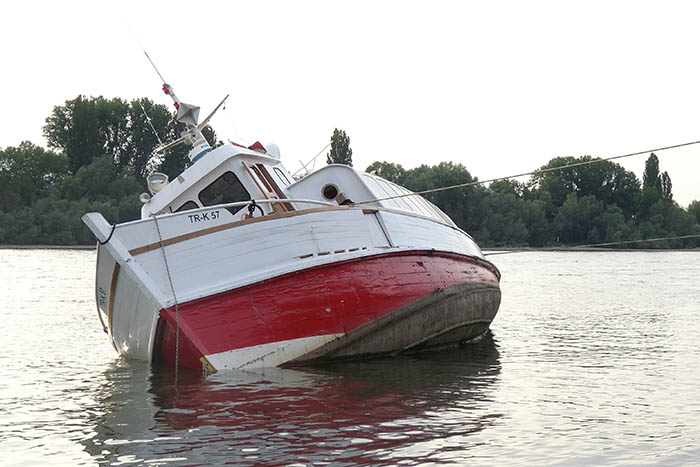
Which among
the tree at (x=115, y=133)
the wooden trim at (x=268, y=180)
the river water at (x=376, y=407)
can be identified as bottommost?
the river water at (x=376, y=407)

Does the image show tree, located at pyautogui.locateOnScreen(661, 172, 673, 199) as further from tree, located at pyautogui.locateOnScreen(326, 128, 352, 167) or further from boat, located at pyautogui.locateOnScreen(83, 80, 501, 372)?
boat, located at pyautogui.locateOnScreen(83, 80, 501, 372)

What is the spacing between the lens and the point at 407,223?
13359 mm

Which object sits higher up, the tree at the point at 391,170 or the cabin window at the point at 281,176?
the tree at the point at 391,170

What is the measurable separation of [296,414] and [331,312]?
8.52 ft

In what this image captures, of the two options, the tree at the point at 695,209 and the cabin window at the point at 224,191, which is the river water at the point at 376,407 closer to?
the cabin window at the point at 224,191

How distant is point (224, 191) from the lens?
13539mm

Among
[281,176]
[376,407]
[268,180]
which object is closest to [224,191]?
[268,180]

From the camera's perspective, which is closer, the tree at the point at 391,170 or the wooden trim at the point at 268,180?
the wooden trim at the point at 268,180

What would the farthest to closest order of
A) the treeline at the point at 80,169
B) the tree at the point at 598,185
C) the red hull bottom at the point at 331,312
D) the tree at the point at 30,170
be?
the tree at the point at 598,185 → the tree at the point at 30,170 → the treeline at the point at 80,169 → the red hull bottom at the point at 331,312

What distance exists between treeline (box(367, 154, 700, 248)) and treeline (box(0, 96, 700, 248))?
0.13m

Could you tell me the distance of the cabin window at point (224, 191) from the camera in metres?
13.5

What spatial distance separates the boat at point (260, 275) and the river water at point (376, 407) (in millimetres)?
422

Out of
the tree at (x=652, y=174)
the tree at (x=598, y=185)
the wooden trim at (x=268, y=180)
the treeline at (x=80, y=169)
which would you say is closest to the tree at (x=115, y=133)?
the treeline at (x=80, y=169)

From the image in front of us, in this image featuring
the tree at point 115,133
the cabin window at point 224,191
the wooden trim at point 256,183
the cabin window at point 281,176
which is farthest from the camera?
the tree at point 115,133
